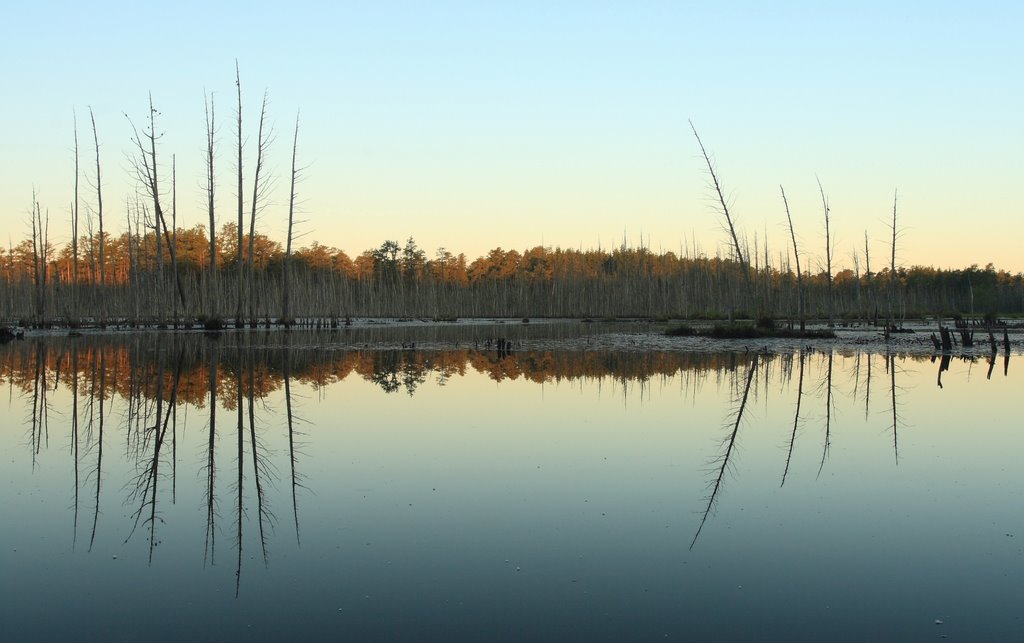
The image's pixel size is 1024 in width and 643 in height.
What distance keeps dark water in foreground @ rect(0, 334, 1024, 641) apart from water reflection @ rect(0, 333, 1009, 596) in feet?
0.16

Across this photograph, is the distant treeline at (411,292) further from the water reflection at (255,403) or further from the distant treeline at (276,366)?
the water reflection at (255,403)

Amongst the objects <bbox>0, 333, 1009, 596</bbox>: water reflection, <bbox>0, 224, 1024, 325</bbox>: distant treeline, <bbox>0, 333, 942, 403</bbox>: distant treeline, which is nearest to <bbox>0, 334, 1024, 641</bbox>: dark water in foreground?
<bbox>0, 333, 1009, 596</bbox>: water reflection

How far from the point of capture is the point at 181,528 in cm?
474

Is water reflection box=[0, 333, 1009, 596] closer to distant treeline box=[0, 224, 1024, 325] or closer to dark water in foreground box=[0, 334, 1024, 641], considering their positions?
dark water in foreground box=[0, 334, 1024, 641]

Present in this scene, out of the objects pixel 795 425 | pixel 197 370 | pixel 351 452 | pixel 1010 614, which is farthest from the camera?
pixel 197 370

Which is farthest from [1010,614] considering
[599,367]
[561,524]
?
[599,367]

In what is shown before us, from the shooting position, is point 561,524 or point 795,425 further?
point 795,425

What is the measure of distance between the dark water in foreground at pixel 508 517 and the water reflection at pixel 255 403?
5cm

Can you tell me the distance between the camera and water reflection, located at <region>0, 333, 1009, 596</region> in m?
5.24

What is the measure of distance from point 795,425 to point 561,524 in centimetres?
496

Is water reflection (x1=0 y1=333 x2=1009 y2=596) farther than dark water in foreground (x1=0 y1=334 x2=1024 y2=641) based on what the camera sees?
Yes

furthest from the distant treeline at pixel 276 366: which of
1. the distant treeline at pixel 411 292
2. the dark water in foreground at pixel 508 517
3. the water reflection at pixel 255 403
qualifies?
the distant treeline at pixel 411 292

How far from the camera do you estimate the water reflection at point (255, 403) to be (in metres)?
5.24

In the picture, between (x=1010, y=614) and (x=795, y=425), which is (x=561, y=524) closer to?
(x=1010, y=614)
